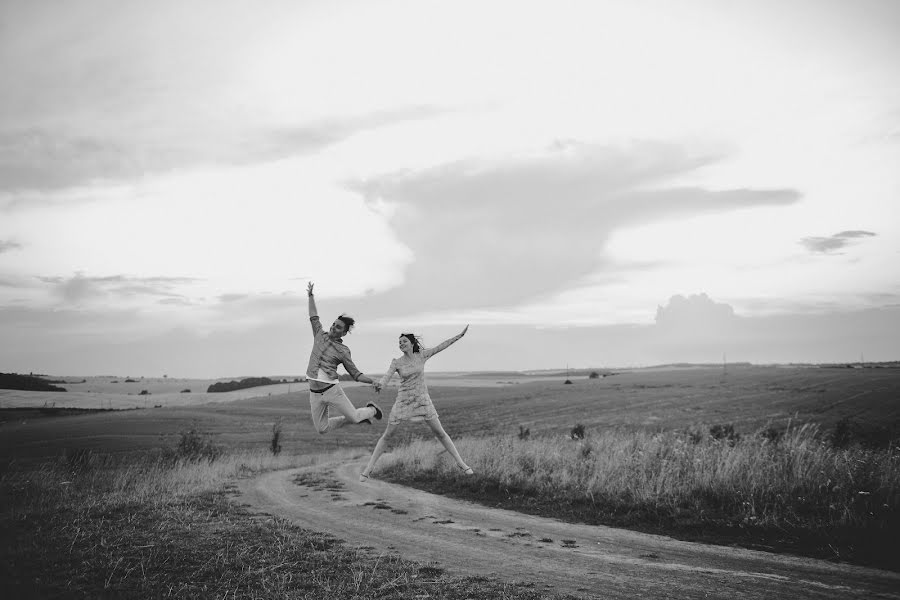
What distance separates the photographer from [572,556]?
787cm

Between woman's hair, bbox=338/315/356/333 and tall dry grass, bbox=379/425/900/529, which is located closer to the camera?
tall dry grass, bbox=379/425/900/529

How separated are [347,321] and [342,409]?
164 centimetres

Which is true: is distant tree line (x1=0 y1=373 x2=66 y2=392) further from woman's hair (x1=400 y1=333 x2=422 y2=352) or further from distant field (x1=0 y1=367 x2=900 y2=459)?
woman's hair (x1=400 y1=333 x2=422 y2=352)

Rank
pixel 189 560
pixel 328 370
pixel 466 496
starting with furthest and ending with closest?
pixel 466 496
pixel 328 370
pixel 189 560

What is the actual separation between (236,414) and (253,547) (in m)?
64.3

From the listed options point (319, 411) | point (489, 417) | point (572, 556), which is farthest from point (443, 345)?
point (489, 417)

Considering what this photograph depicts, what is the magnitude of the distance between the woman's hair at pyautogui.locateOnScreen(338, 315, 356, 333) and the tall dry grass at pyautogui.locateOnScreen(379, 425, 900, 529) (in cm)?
566

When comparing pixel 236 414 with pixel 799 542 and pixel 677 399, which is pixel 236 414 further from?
pixel 799 542

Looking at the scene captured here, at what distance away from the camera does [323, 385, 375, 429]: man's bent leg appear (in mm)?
10445

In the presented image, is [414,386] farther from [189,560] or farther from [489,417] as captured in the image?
[489,417]

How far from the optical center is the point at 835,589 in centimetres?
625

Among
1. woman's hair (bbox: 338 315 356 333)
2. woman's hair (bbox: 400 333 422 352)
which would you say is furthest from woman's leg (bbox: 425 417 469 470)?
woman's hair (bbox: 338 315 356 333)

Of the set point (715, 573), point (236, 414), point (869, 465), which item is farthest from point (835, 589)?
point (236, 414)

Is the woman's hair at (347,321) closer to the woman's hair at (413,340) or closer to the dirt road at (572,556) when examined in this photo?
the woman's hair at (413,340)
